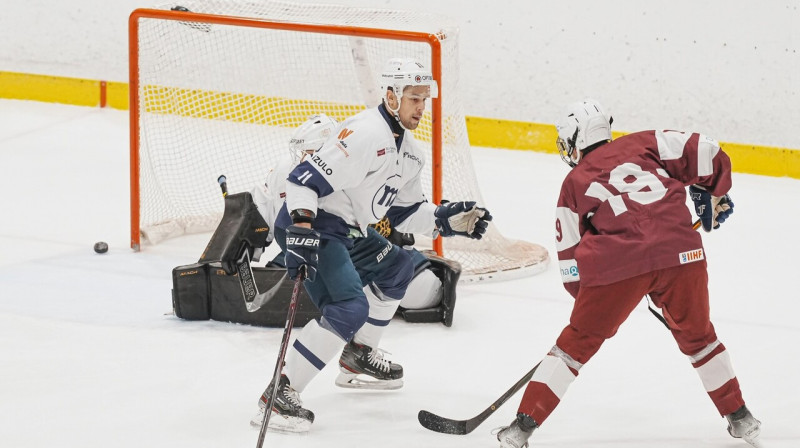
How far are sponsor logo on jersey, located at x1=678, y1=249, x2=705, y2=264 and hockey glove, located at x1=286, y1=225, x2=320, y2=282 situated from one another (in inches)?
42.5

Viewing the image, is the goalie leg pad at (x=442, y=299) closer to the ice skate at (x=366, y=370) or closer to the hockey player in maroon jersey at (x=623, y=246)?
the ice skate at (x=366, y=370)

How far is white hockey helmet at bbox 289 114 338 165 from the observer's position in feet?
14.6

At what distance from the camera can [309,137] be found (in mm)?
4469

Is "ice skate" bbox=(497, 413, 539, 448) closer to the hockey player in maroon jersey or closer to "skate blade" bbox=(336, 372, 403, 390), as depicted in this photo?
the hockey player in maroon jersey

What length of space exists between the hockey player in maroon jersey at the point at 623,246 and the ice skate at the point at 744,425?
0.06 meters

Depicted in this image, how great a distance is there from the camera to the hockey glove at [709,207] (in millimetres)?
3791

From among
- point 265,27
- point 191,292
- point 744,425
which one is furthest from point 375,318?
point 265,27

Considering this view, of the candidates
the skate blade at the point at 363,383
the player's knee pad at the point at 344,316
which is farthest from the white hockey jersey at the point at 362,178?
the skate blade at the point at 363,383

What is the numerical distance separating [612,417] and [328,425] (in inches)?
36.7

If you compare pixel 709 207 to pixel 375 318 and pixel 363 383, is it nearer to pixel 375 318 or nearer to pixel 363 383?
pixel 375 318

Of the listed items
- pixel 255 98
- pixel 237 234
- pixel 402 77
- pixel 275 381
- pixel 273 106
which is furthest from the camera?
pixel 255 98

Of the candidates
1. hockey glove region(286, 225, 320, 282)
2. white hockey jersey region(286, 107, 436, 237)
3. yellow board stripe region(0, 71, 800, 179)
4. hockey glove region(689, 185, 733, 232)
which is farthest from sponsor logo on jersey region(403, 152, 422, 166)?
yellow board stripe region(0, 71, 800, 179)

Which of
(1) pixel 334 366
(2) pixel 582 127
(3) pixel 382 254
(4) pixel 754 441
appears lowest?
(1) pixel 334 366

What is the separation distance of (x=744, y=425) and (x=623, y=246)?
71 centimetres
